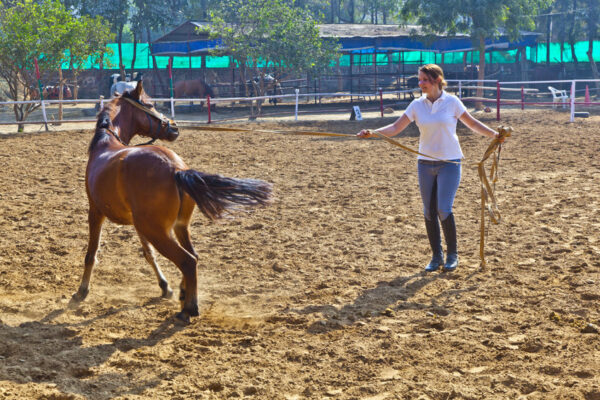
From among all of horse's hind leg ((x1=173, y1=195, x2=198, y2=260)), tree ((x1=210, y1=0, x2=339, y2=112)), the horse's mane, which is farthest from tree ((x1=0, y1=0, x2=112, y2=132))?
horse's hind leg ((x1=173, y1=195, x2=198, y2=260))

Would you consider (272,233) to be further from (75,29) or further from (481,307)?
(75,29)

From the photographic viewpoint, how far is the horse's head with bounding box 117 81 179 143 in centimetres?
507

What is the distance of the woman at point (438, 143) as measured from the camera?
4.97 meters

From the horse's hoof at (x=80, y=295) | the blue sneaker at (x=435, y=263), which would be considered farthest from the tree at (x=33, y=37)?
the blue sneaker at (x=435, y=263)

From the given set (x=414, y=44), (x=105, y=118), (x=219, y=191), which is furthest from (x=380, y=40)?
(x=219, y=191)

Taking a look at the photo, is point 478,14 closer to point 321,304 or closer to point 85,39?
point 85,39

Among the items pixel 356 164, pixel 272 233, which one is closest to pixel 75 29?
pixel 356 164

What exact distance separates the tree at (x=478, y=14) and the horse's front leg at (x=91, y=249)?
1984 centimetres

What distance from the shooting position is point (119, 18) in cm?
3130

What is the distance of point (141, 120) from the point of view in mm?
5094

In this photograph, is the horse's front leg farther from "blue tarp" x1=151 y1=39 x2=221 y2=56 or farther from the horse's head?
"blue tarp" x1=151 y1=39 x2=221 y2=56

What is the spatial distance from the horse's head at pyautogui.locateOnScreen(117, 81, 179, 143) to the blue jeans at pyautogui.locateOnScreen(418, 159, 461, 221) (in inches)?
81.9

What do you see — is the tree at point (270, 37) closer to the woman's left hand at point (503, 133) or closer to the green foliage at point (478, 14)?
the green foliage at point (478, 14)

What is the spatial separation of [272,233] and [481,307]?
8.90ft
